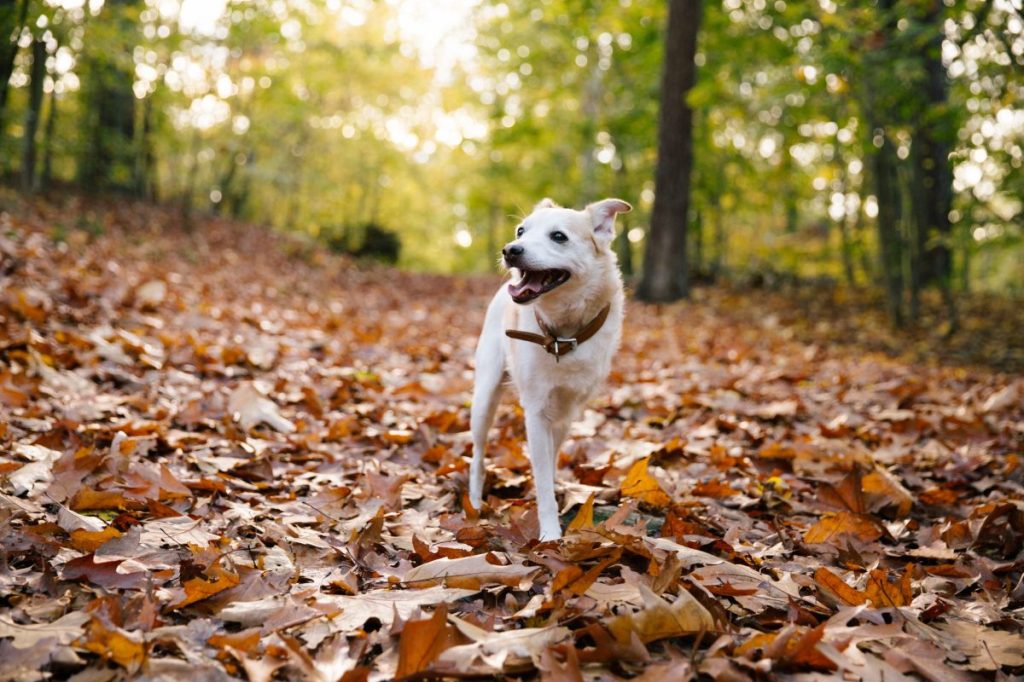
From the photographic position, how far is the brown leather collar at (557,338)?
3.46 m

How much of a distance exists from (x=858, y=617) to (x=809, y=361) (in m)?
6.25

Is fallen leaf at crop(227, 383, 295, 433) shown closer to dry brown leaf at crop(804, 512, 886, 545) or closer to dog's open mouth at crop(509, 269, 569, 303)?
dog's open mouth at crop(509, 269, 569, 303)

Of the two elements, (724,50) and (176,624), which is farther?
(724,50)

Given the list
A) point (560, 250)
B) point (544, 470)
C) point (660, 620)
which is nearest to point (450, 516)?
point (544, 470)

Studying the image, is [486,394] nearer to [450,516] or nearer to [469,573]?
[450,516]

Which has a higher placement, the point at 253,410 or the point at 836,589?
the point at 253,410

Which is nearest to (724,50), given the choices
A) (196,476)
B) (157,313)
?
(157,313)

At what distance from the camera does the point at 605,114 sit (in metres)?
19.8

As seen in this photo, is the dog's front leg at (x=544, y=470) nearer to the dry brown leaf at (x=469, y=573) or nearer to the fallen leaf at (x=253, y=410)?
the dry brown leaf at (x=469, y=573)

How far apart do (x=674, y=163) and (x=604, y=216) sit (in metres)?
9.93

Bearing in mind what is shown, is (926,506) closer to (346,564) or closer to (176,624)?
(346,564)

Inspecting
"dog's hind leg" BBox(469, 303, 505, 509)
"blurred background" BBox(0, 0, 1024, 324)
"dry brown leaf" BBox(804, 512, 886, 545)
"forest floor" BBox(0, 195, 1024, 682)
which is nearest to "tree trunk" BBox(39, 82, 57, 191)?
"blurred background" BBox(0, 0, 1024, 324)

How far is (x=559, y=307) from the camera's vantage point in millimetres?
3539

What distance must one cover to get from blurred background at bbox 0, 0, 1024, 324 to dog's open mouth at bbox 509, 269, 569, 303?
22.1 inches
